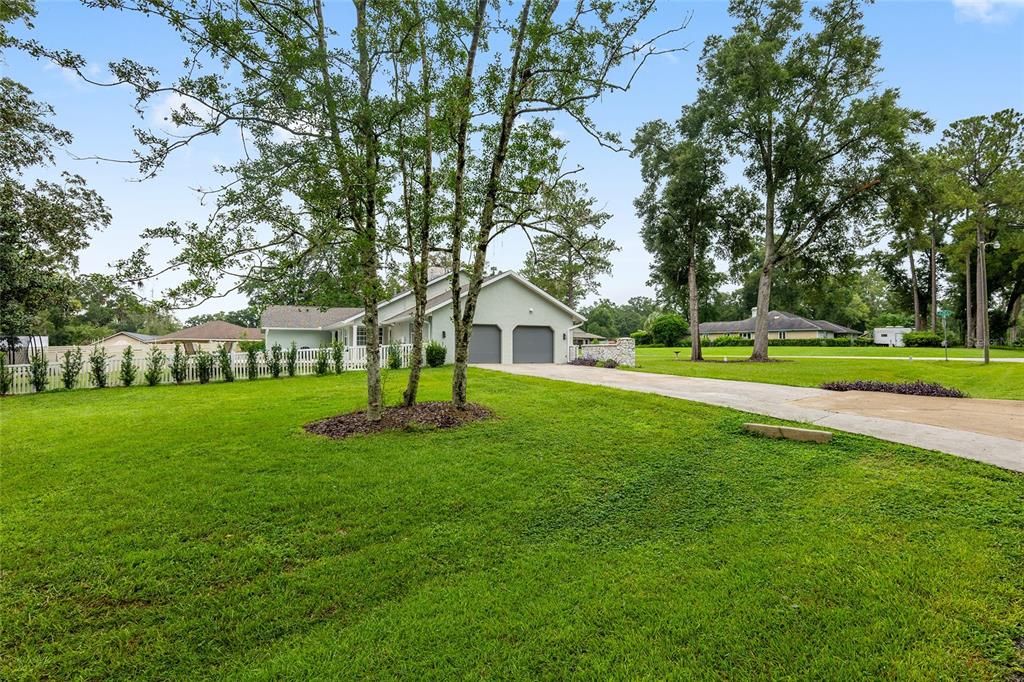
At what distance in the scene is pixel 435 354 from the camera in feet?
55.3

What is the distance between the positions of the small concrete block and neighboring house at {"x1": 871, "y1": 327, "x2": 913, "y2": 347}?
50.7 metres

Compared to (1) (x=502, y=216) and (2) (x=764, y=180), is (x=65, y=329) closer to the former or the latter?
(1) (x=502, y=216)

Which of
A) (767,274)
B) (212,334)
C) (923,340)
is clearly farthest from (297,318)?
(923,340)

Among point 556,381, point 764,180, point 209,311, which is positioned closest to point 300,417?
point 209,311

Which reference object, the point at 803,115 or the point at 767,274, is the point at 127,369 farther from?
the point at 803,115

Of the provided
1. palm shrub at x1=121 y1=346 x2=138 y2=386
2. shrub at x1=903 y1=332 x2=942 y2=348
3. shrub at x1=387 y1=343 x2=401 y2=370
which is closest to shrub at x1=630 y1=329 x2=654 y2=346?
shrub at x1=903 y1=332 x2=942 y2=348

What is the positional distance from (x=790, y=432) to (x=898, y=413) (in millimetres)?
2938

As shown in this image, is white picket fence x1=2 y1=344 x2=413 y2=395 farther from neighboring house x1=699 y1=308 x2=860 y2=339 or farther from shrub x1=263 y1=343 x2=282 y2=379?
neighboring house x1=699 y1=308 x2=860 y2=339

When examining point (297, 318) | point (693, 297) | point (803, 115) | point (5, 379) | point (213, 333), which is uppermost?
point (803, 115)

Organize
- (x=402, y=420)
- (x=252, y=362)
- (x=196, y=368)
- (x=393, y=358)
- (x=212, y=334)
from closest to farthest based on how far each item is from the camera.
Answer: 1. (x=402, y=420)
2. (x=196, y=368)
3. (x=252, y=362)
4. (x=393, y=358)
5. (x=212, y=334)

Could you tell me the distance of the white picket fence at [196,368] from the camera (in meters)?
11.9

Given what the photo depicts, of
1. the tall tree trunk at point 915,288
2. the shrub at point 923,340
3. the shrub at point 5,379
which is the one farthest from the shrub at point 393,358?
the tall tree trunk at point 915,288

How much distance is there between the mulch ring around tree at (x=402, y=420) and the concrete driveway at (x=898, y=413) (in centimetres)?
462

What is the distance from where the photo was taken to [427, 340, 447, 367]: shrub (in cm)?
1670
